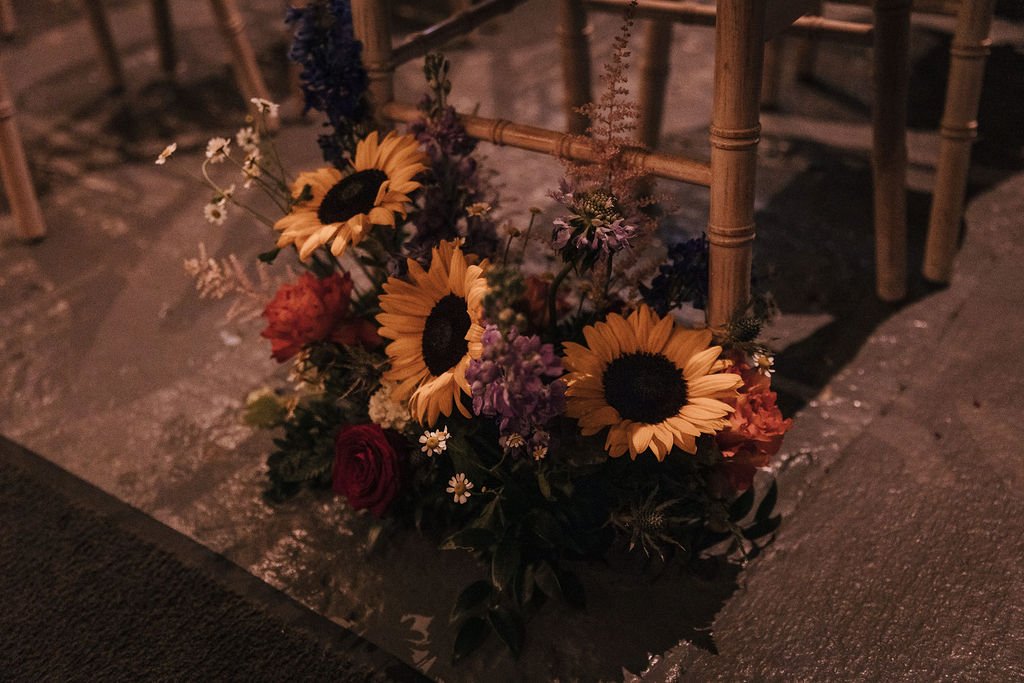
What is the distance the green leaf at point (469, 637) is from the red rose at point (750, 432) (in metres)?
0.30

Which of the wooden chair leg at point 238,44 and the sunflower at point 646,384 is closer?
the sunflower at point 646,384

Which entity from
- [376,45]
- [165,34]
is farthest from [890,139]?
[165,34]

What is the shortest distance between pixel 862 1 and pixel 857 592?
79 centimetres

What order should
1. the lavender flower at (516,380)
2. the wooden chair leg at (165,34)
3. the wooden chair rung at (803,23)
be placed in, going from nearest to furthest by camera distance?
the lavender flower at (516,380) → the wooden chair rung at (803,23) → the wooden chair leg at (165,34)

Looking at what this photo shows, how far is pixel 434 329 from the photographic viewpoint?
3.10 feet

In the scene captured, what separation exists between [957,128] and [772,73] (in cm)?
72

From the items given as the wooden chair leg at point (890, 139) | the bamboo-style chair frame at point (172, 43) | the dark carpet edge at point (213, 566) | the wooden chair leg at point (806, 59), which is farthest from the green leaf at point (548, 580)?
the wooden chair leg at point (806, 59)

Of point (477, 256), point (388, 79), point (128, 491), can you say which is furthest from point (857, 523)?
point (128, 491)

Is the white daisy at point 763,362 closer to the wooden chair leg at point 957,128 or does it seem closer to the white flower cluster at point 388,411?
the white flower cluster at point 388,411

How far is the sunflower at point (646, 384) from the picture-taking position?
870mm

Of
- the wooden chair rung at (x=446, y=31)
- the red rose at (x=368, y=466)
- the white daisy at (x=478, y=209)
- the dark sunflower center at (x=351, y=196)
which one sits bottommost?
the red rose at (x=368, y=466)

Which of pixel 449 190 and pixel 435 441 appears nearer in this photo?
pixel 435 441

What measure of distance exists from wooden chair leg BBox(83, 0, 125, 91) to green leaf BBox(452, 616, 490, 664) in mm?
1831

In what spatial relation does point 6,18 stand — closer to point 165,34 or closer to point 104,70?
point 104,70
